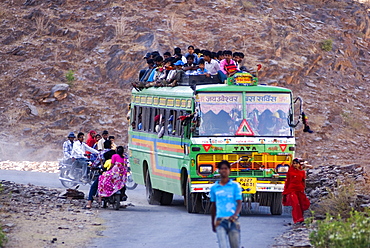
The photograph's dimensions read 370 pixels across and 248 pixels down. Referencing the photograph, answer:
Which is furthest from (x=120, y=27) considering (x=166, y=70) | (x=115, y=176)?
(x=115, y=176)

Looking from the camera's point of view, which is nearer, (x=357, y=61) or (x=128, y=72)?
(x=128, y=72)

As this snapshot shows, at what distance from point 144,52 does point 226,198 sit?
3142 centimetres

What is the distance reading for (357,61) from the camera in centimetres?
4388

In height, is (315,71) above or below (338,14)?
below

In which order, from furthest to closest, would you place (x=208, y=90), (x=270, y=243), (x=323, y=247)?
(x=208, y=90)
(x=270, y=243)
(x=323, y=247)

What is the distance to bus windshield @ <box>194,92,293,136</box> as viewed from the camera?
55.6 feet

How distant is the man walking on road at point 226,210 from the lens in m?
9.47

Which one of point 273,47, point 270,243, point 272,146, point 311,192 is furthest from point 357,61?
point 270,243

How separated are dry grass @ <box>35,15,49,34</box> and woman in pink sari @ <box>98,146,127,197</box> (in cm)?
2779

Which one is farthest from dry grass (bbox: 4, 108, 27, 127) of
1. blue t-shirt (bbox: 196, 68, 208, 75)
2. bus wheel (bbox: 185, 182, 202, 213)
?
bus wheel (bbox: 185, 182, 202, 213)

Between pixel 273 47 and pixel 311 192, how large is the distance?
21974mm

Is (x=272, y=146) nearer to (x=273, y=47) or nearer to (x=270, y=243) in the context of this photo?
(x=270, y=243)

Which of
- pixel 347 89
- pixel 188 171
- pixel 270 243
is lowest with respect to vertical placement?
pixel 270 243

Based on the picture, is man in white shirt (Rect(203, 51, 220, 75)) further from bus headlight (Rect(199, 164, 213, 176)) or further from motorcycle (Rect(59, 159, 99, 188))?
motorcycle (Rect(59, 159, 99, 188))
